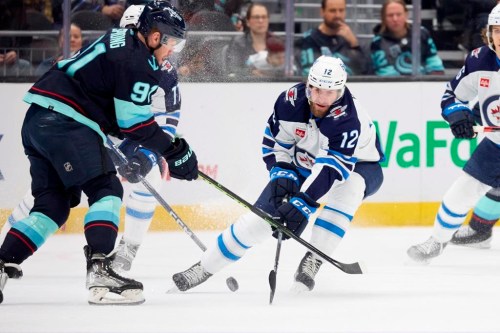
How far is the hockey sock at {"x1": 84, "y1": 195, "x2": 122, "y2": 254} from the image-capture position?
4.16 metres

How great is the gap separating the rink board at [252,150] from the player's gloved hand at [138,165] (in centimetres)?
155

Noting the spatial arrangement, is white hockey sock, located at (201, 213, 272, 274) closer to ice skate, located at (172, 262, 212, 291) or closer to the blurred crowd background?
ice skate, located at (172, 262, 212, 291)

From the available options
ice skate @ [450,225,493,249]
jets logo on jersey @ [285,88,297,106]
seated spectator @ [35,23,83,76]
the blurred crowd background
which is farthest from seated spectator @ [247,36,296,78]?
jets logo on jersey @ [285,88,297,106]

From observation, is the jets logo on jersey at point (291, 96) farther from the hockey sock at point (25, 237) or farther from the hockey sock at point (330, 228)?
the hockey sock at point (25, 237)

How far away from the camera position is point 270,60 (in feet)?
23.0

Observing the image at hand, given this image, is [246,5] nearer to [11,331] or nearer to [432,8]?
[432,8]

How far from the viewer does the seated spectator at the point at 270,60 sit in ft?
23.0

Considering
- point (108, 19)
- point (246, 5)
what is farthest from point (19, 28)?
point (246, 5)

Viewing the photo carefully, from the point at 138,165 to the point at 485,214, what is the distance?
2107mm

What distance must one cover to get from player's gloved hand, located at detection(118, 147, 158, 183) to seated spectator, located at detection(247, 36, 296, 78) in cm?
185

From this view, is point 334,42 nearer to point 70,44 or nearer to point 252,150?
point 252,150

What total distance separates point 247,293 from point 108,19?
2640 mm

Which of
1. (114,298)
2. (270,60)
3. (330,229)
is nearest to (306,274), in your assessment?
(330,229)

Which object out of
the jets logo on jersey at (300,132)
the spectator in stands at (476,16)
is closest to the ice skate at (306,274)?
the jets logo on jersey at (300,132)
